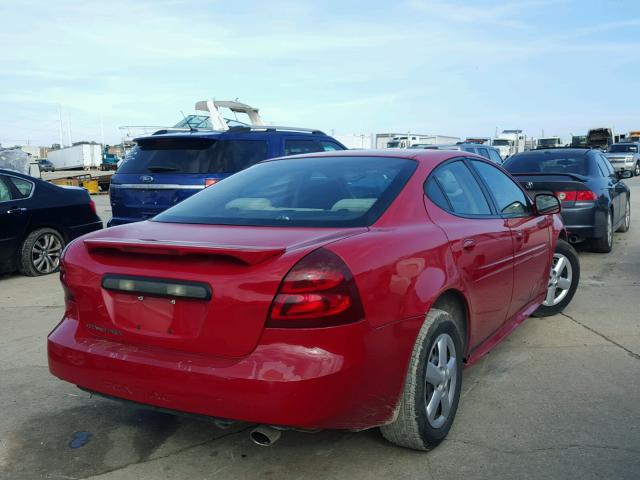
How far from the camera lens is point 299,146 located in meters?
8.23

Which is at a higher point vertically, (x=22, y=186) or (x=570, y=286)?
(x=22, y=186)

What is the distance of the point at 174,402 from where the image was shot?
258cm

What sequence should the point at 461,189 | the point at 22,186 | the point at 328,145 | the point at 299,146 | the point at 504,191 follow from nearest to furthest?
the point at 461,189 < the point at 504,191 < the point at 22,186 < the point at 299,146 < the point at 328,145

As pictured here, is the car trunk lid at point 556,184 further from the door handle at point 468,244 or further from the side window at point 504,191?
the door handle at point 468,244

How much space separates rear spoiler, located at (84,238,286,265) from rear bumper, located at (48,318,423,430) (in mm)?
315

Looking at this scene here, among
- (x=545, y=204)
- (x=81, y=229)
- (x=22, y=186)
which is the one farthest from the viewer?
(x=81, y=229)

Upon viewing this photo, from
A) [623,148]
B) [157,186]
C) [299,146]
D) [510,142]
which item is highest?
[510,142]

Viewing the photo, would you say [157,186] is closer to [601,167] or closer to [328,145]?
[328,145]

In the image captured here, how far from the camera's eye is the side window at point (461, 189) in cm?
363

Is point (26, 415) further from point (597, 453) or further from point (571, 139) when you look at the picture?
point (571, 139)

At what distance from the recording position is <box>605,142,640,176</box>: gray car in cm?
3278

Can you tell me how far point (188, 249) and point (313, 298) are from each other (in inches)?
23.0

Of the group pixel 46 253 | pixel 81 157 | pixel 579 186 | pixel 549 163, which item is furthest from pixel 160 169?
pixel 81 157

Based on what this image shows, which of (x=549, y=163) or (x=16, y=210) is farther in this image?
(x=549, y=163)
